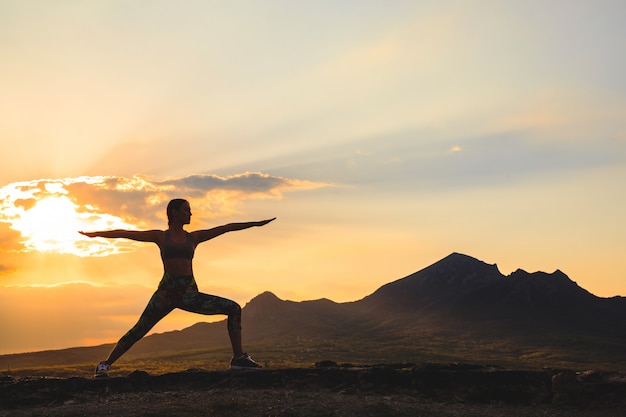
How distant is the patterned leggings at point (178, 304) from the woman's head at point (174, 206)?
171 cm

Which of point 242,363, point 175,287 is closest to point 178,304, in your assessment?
point 175,287

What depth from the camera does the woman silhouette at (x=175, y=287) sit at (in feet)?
64.9

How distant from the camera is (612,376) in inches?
771

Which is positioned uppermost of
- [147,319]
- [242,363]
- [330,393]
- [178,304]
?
[178,304]

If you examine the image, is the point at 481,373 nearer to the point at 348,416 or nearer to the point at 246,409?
the point at 348,416

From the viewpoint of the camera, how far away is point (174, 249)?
65.4 ft

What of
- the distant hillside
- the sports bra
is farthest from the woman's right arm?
the distant hillside

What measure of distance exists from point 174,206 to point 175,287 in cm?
238

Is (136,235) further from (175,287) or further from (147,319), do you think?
(147,319)

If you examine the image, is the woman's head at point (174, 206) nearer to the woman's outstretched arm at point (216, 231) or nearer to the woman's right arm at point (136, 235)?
the woman's right arm at point (136, 235)

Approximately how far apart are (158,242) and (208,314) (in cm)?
258

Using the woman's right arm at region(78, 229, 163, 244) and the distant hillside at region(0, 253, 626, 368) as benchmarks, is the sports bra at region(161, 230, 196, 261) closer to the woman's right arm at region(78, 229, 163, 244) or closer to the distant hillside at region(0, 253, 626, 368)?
the woman's right arm at region(78, 229, 163, 244)

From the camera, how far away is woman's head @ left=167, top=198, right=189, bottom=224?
66.2 ft

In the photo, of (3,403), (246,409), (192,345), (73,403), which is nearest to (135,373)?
(73,403)
